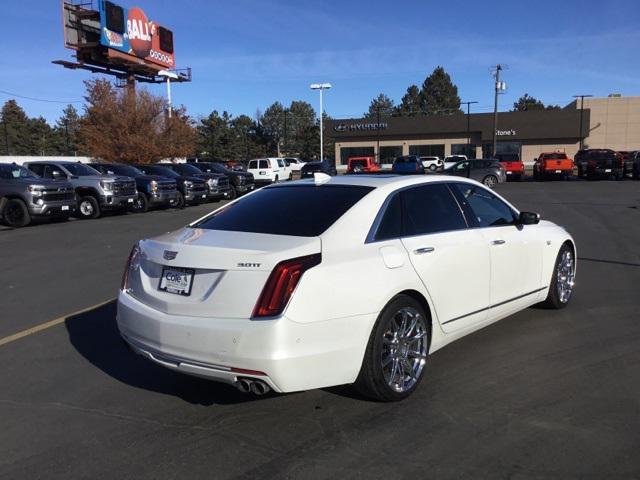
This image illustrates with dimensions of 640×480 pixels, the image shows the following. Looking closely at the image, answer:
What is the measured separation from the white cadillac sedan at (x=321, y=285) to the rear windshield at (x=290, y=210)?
2cm

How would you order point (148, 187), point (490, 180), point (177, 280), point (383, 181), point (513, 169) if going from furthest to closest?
point (513, 169), point (490, 180), point (148, 187), point (383, 181), point (177, 280)

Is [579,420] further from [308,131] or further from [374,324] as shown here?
[308,131]

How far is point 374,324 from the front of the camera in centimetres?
371

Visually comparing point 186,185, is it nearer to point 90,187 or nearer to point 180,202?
point 180,202

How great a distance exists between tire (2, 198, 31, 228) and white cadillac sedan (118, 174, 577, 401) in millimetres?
13187

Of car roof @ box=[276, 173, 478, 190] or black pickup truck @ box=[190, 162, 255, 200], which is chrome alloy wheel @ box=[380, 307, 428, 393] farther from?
black pickup truck @ box=[190, 162, 255, 200]

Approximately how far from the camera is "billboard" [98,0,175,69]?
4903 cm

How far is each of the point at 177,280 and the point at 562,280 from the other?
14.2ft

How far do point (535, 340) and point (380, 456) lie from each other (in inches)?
101

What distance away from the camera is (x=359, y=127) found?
226 ft

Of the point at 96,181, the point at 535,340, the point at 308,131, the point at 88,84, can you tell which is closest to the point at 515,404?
the point at 535,340

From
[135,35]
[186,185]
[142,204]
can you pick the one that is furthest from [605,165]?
[135,35]

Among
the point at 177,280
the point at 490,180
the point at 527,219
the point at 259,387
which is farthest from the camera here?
the point at 490,180

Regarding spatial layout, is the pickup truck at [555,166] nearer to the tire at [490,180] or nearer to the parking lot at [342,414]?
the tire at [490,180]
